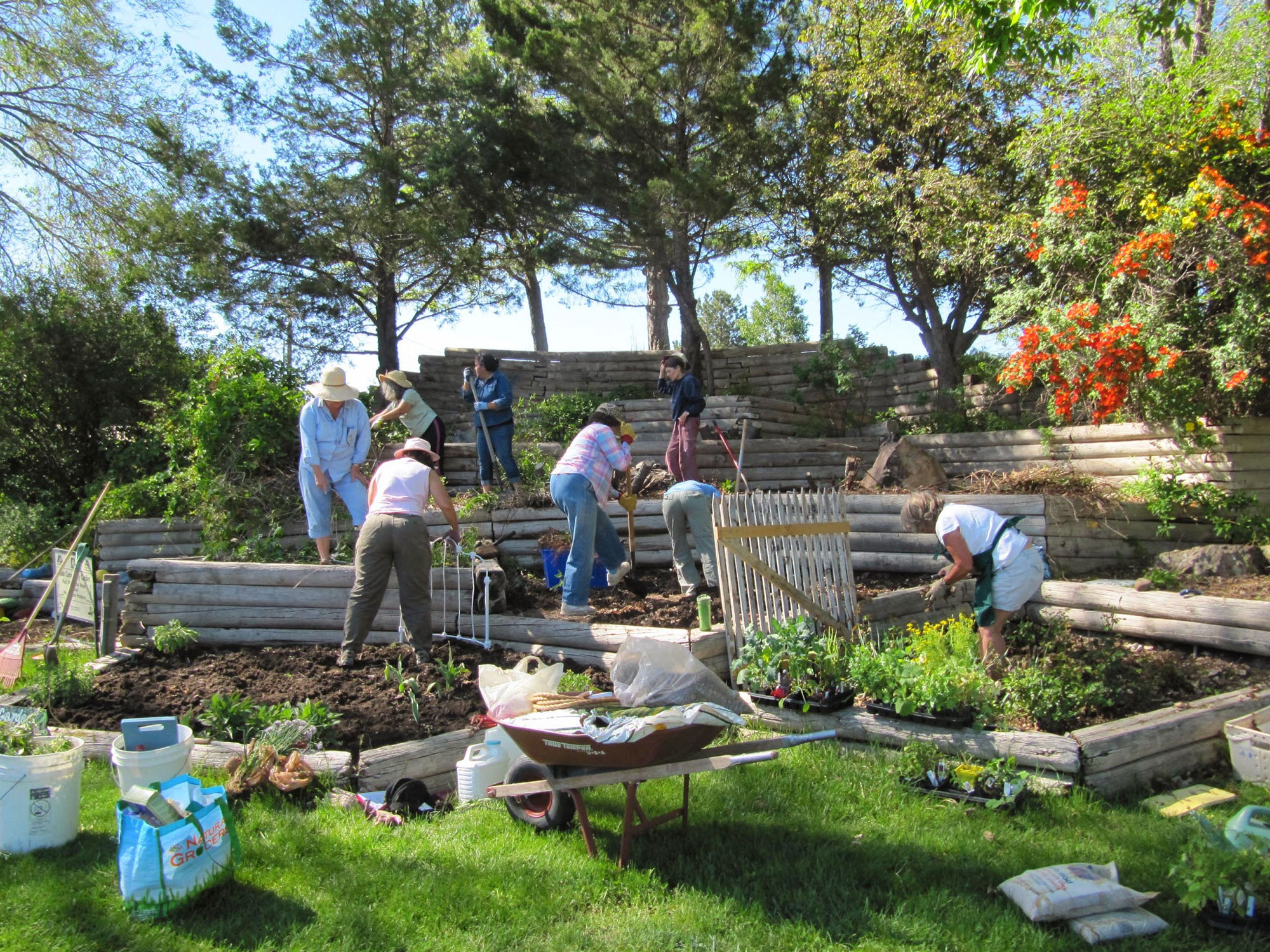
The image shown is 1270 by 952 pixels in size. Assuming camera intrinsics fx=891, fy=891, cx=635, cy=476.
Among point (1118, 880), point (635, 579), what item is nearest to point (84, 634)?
point (635, 579)

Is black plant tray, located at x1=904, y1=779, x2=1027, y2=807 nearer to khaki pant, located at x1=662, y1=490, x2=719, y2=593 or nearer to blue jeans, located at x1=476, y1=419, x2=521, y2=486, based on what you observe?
khaki pant, located at x1=662, y1=490, x2=719, y2=593

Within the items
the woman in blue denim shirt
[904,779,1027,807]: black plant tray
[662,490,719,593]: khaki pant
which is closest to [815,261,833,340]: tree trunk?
the woman in blue denim shirt

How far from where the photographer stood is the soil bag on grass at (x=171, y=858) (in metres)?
3.24

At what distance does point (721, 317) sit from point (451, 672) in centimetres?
3364

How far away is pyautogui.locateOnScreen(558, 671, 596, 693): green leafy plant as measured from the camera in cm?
556

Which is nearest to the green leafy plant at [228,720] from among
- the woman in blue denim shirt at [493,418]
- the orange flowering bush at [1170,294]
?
the woman in blue denim shirt at [493,418]

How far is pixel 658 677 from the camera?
467cm

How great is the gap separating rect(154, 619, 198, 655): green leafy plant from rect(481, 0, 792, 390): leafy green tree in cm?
883

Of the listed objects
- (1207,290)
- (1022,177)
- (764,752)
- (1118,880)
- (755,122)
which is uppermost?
(755,122)

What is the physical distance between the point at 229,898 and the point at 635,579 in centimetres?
472

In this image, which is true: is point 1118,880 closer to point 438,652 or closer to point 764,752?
point 764,752

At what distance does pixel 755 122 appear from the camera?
14.4 meters

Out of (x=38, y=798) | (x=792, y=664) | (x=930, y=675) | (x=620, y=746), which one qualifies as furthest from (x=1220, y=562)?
(x=38, y=798)

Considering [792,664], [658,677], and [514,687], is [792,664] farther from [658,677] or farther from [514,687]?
[514,687]
